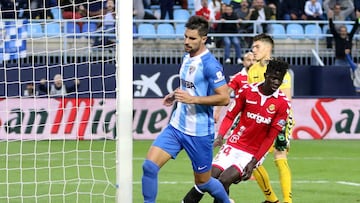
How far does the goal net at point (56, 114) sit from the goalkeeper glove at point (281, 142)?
2325mm

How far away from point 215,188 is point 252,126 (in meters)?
0.89

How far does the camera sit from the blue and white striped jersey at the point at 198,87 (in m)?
9.02

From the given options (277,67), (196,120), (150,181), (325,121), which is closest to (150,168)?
(150,181)

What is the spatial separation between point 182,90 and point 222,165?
112 cm

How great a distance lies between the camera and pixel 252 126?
972 centimetres

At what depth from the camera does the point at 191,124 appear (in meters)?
9.12

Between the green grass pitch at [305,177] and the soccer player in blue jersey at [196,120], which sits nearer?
the soccer player in blue jersey at [196,120]

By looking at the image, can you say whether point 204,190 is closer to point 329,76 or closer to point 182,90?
point 182,90

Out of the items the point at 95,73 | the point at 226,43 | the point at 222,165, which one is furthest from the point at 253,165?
the point at 226,43

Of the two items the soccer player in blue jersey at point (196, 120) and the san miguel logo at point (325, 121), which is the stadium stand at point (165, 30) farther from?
the soccer player in blue jersey at point (196, 120)

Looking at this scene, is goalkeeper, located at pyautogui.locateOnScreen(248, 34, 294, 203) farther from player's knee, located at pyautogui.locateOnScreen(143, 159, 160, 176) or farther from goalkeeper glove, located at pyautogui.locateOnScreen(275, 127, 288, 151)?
player's knee, located at pyautogui.locateOnScreen(143, 159, 160, 176)

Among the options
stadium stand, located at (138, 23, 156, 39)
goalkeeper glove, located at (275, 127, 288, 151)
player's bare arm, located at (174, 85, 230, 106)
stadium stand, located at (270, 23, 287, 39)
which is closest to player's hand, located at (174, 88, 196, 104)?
player's bare arm, located at (174, 85, 230, 106)

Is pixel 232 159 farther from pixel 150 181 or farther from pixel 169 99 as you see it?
pixel 169 99

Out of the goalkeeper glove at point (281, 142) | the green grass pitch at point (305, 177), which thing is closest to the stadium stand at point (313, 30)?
the green grass pitch at point (305, 177)
